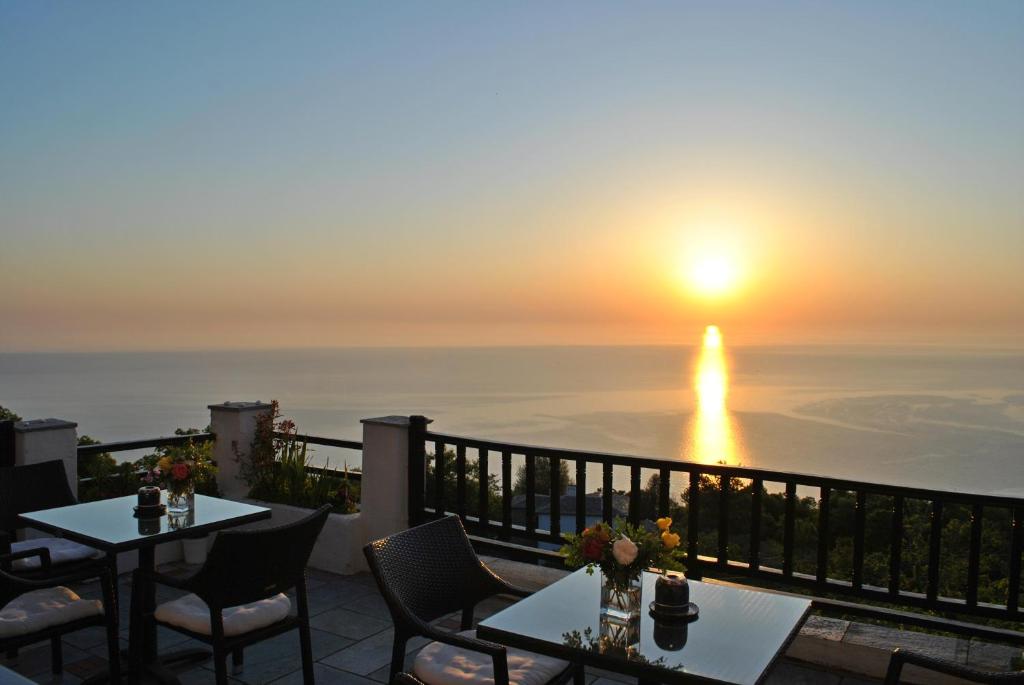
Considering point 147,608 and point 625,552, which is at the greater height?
point 625,552

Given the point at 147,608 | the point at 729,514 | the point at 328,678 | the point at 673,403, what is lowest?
the point at 673,403

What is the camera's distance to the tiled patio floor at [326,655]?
3768 mm

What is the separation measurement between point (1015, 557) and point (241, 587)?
3.72 meters

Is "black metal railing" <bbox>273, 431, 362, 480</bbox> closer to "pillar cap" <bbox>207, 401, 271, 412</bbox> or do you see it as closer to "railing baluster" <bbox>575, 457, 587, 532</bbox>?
"pillar cap" <bbox>207, 401, 271, 412</bbox>

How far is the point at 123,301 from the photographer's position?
18.2m

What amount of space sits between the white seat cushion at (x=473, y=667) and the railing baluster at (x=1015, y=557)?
2.43 metres

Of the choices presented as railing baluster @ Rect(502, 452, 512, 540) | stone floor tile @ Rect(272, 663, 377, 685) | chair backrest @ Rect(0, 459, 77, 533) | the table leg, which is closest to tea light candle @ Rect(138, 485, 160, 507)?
the table leg

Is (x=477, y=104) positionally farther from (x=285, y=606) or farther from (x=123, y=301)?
(x=123, y=301)

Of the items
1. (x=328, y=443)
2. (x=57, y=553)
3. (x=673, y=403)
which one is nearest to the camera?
(x=57, y=553)

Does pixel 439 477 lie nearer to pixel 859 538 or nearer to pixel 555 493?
pixel 555 493

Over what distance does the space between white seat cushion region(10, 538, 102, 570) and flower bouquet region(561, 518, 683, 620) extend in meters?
3.25

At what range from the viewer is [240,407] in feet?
20.9

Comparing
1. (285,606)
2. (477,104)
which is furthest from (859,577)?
(477,104)

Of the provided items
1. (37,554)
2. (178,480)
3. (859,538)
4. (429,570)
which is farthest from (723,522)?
(37,554)
